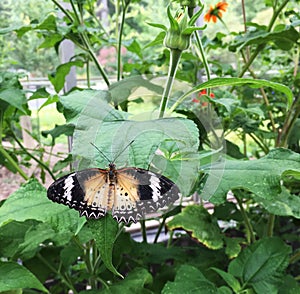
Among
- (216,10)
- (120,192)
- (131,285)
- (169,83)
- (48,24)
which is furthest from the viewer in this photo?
(216,10)

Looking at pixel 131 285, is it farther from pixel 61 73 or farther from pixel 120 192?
pixel 61 73

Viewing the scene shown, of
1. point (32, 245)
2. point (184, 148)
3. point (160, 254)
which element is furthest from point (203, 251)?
point (184, 148)

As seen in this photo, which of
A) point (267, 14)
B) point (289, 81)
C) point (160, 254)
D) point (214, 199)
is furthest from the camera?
point (267, 14)

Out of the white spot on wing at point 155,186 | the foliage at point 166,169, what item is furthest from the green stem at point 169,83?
→ the white spot on wing at point 155,186

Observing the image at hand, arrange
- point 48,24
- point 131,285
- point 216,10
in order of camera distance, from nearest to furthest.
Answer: point 131,285 → point 48,24 → point 216,10

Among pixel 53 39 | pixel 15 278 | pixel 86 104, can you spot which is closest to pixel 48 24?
pixel 53 39

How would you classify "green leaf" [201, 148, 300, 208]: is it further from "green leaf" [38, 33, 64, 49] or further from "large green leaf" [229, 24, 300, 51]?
"green leaf" [38, 33, 64, 49]

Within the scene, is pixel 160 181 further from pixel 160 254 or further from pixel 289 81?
pixel 289 81
